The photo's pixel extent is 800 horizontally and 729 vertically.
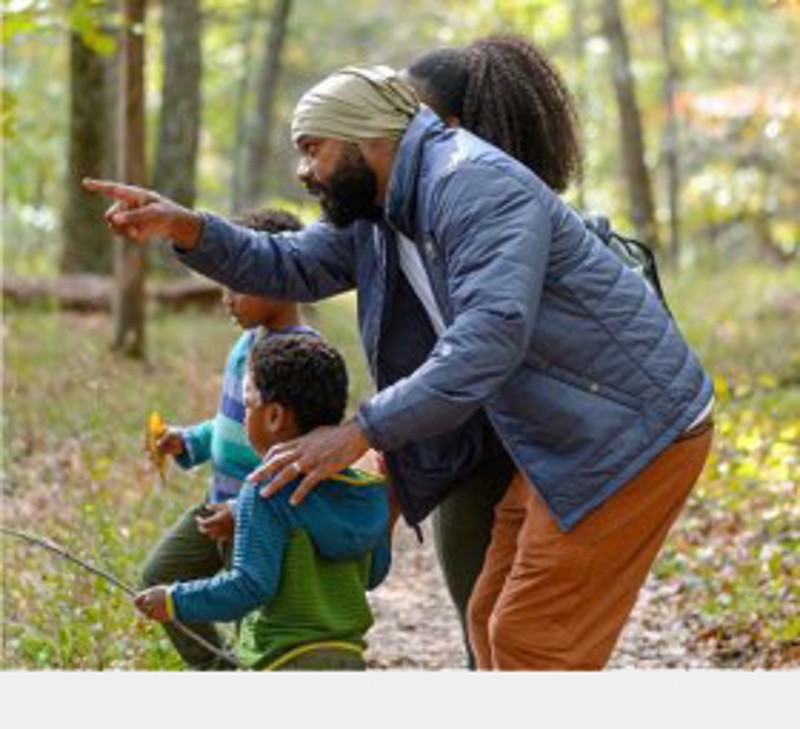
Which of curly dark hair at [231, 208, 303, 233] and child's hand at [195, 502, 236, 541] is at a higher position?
curly dark hair at [231, 208, 303, 233]

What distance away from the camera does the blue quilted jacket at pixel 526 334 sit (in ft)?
12.7

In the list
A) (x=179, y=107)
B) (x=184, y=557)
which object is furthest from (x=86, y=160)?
(x=184, y=557)

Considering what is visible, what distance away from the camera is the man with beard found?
153 inches

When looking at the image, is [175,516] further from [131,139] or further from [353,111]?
[131,139]

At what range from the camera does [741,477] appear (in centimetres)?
900

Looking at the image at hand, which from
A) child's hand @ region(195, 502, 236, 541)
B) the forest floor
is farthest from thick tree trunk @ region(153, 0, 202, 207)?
child's hand @ region(195, 502, 236, 541)

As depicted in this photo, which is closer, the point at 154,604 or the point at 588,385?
the point at 588,385

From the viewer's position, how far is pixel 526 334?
3.89 m

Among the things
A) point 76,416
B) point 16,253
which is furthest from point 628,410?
point 16,253

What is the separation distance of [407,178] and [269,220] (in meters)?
1.44

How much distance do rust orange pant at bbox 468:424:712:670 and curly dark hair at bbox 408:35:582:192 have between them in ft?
3.09

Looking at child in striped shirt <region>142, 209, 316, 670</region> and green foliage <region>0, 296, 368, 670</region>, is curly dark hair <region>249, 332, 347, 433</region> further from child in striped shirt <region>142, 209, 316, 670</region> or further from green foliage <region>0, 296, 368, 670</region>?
green foliage <region>0, 296, 368, 670</region>

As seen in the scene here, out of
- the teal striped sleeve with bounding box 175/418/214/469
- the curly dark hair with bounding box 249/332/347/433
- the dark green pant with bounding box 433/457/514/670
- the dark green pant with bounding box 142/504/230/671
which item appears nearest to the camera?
the curly dark hair with bounding box 249/332/347/433

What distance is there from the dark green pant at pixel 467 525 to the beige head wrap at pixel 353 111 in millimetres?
1073
